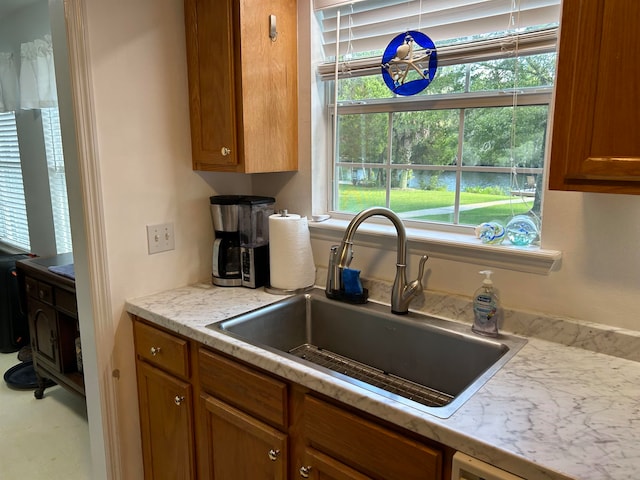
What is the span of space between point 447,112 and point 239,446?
1.30 metres

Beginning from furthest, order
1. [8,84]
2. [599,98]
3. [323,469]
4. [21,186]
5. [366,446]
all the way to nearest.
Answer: [21,186]
[8,84]
[323,469]
[366,446]
[599,98]

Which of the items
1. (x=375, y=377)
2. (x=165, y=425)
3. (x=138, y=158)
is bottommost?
(x=165, y=425)

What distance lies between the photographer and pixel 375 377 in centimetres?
163

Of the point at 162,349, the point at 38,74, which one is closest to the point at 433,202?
the point at 162,349

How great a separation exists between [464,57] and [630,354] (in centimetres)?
100

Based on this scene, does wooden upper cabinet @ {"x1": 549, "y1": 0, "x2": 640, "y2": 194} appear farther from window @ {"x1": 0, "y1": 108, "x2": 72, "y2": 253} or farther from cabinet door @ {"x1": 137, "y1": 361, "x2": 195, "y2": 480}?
window @ {"x1": 0, "y1": 108, "x2": 72, "y2": 253}

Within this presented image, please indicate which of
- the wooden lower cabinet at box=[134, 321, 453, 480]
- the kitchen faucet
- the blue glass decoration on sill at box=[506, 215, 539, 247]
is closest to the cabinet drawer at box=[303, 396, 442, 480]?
the wooden lower cabinet at box=[134, 321, 453, 480]

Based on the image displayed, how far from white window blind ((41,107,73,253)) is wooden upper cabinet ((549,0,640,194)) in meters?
3.32

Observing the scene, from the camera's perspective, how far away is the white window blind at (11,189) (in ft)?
12.8

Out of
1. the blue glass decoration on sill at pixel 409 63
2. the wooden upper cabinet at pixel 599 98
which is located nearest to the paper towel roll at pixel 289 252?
the blue glass decoration on sill at pixel 409 63

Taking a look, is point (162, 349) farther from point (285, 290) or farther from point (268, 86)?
point (268, 86)

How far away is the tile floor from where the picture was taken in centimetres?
228

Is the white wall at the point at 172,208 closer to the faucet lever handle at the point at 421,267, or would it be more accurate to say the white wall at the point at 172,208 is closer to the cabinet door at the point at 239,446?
the faucet lever handle at the point at 421,267

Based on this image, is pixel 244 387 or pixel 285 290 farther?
pixel 285 290
